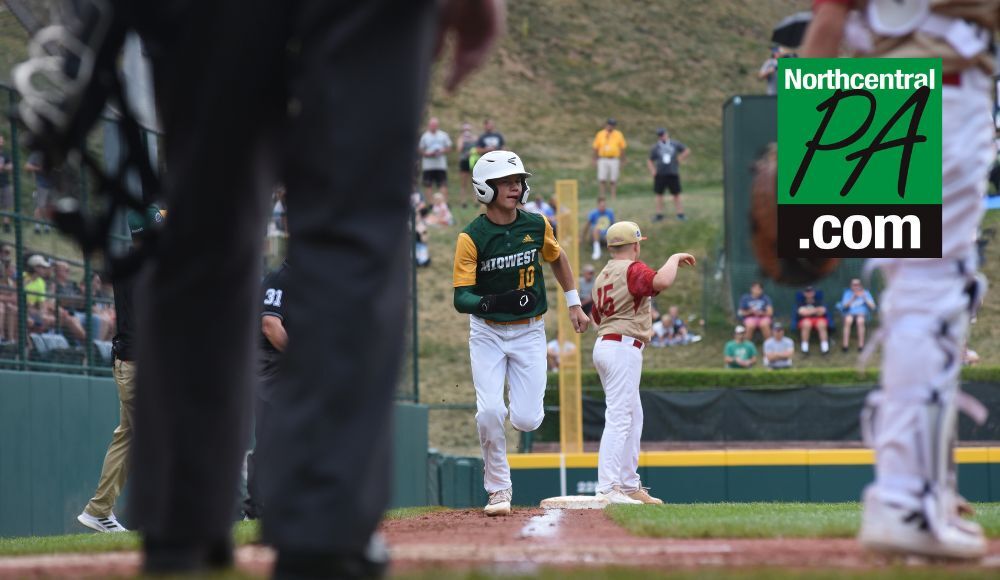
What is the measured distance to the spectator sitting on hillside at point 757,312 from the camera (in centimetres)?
3303

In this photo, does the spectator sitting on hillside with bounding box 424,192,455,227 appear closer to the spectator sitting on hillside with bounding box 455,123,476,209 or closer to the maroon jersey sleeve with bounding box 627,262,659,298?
the spectator sitting on hillside with bounding box 455,123,476,209

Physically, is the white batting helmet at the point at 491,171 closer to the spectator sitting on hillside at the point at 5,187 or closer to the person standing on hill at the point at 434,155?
the spectator sitting on hillside at the point at 5,187

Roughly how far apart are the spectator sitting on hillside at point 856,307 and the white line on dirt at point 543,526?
79.4 ft

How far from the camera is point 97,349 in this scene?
1463cm

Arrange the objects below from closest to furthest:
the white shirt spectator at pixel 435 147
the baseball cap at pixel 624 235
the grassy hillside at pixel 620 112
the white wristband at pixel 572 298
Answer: the white wristband at pixel 572 298
the baseball cap at pixel 624 235
the grassy hillside at pixel 620 112
the white shirt spectator at pixel 435 147

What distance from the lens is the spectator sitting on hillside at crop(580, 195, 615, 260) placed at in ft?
125

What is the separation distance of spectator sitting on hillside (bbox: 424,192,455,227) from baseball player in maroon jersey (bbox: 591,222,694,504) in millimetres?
28035

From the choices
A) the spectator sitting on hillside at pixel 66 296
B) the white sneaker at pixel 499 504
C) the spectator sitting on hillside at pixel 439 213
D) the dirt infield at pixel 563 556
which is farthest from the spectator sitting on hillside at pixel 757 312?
the dirt infield at pixel 563 556

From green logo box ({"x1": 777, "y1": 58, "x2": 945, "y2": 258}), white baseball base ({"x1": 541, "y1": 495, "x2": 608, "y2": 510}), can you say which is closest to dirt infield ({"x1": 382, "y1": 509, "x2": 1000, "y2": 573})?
green logo box ({"x1": 777, "y1": 58, "x2": 945, "y2": 258})

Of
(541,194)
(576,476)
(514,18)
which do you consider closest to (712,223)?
(541,194)

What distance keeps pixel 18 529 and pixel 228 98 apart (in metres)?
10.4

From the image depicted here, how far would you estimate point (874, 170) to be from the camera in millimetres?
7906

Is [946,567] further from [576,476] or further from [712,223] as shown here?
[712,223]

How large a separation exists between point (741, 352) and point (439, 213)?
40.8 ft
